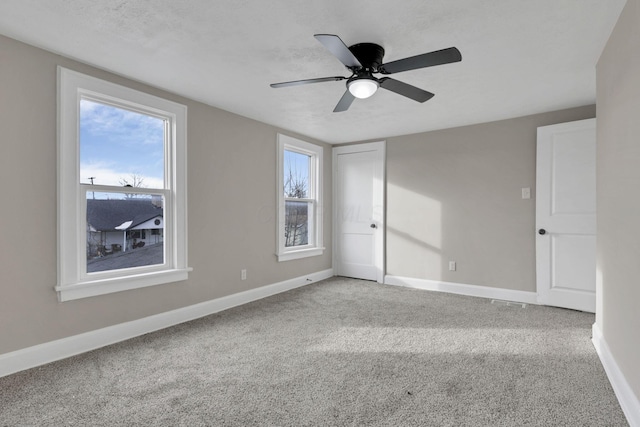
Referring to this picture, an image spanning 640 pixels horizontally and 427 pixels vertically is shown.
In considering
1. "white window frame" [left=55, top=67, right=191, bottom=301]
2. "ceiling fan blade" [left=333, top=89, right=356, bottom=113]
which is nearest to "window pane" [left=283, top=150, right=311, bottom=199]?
"white window frame" [left=55, top=67, right=191, bottom=301]

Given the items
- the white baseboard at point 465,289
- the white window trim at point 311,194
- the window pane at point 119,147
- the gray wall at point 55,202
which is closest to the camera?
the gray wall at point 55,202

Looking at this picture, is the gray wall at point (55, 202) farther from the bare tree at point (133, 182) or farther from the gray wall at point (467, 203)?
the gray wall at point (467, 203)

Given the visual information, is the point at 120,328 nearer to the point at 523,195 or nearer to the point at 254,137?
the point at 254,137

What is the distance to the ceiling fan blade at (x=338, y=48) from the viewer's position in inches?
68.9

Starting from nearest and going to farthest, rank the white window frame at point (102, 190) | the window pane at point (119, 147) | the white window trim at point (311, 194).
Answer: the white window frame at point (102, 190) → the window pane at point (119, 147) → the white window trim at point (311, 194)

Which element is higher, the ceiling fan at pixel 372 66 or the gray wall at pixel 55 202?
the ceiling fan at pixel 372 66

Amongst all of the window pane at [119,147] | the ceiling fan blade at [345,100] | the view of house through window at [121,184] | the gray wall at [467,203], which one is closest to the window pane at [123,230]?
the view of house through window at [121,184]

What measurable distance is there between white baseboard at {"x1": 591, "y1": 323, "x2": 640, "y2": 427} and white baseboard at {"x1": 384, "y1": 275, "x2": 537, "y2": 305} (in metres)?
1.38

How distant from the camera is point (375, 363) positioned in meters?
2.41

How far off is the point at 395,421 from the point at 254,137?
337cm

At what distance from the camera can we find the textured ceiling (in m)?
1.91

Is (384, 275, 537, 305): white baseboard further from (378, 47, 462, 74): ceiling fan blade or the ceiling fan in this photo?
(378, 47, 462, 74): ceiling fan blade

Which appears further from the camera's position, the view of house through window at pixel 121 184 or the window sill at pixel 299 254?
the window sill at pixel 299 254

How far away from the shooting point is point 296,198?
4926 mm
